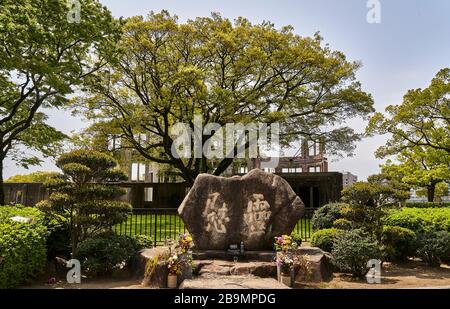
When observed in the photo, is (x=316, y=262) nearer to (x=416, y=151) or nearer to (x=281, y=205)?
(x=281, y=205)

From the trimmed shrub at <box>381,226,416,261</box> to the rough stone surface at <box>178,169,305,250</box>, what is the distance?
8.56 ft

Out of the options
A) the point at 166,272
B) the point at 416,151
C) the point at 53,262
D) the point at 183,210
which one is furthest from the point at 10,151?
the point at 416,151

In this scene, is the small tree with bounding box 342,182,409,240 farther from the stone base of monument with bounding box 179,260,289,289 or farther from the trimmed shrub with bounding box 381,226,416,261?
the stone base of monument with bounding box 179,260,289,289

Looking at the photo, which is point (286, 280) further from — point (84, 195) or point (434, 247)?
point (84, 195)

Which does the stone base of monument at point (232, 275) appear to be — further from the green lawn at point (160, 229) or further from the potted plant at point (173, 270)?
the green lawn at point (160, 229)

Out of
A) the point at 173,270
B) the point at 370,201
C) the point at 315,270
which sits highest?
the point at 370,201

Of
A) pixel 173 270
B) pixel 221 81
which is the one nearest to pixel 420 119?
pixel 221 81

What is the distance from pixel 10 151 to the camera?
21.6 metres

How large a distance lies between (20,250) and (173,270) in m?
3.32

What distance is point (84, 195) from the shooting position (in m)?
9.35

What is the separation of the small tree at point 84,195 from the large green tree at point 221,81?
10.5m

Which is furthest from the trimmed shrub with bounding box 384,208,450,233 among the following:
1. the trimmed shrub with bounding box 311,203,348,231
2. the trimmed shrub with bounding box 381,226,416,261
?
the trimmed shrub with bounding box 311,203,348,231

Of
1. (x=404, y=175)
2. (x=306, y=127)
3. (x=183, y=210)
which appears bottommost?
(x=183, y=210)
